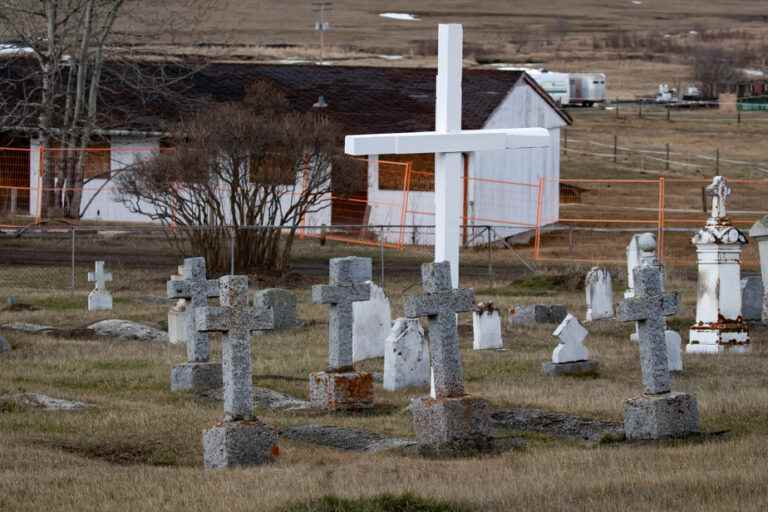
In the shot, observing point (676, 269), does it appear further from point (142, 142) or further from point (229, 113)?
point (142, 142)

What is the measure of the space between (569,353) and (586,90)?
69.9 metres

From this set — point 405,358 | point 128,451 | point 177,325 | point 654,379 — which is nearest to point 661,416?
point 654,379

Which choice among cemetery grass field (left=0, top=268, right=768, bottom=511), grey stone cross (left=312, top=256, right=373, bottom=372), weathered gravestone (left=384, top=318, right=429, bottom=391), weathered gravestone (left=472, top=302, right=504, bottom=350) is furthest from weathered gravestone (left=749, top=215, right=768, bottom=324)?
grey stone cross (left=312, top=256, right=373, bottom=372)

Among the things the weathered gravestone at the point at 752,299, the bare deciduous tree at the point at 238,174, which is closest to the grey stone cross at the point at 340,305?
the weathered gravestone at the point at 752,299

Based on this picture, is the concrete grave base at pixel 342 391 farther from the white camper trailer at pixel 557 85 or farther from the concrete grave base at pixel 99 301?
the white camper trailer at pixel 557 85

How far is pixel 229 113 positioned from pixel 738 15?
147985 millimetres

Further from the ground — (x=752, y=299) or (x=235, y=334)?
(x=752, y=299)

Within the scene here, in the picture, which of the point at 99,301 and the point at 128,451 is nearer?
the point at 128,451

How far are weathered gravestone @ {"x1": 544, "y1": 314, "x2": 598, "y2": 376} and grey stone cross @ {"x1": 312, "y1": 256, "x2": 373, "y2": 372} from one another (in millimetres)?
2682

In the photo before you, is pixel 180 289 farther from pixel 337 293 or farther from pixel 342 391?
pixel 342 391

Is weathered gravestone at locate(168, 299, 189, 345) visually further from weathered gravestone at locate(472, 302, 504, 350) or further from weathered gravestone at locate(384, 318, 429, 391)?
weathered gravestone at locate(384, 318, 429, 391)

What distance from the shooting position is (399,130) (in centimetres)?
4022

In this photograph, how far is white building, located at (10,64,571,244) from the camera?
127 feet

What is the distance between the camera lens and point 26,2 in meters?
43.7
